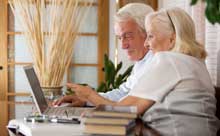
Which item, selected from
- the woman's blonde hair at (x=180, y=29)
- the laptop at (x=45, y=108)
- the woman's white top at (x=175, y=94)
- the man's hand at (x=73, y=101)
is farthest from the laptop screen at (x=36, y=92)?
the woman's blonde hair at (x=180, y=29)

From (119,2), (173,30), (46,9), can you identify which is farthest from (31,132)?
(119,2)

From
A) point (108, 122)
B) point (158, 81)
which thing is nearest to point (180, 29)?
point (158, 81)

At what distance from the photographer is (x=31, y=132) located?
5.76 feet

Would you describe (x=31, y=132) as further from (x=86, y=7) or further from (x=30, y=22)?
(x=86, y=7)

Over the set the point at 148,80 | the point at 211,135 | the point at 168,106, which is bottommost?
the point at 211,135

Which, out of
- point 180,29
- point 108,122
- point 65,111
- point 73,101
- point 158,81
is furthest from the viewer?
point 73,101

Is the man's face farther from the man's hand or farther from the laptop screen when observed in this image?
the laptop screen

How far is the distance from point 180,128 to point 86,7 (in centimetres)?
280

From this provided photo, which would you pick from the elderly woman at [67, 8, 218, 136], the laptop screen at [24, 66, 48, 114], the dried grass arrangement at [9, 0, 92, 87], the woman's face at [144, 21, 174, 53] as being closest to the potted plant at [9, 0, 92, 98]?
the dried grass arrangement at [9, 0, 92, 87]

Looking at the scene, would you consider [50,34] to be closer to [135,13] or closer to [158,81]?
[135,13]

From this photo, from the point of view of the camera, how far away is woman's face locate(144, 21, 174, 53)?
6.35ft

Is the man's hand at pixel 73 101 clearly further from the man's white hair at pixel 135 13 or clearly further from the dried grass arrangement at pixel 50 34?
the dried grass arrangement at pixel 50 34

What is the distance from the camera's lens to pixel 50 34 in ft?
12.9

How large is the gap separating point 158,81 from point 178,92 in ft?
0.33
